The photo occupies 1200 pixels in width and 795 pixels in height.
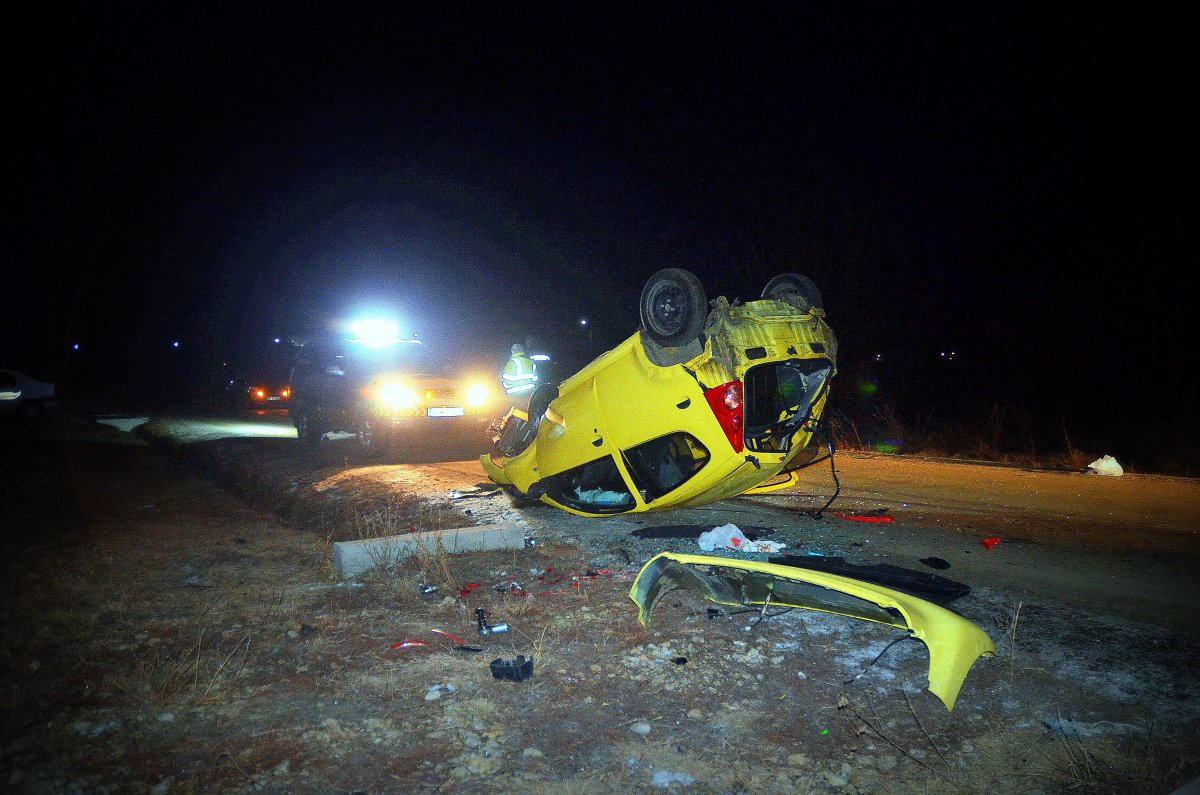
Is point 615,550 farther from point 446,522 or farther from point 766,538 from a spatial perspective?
point 446,522

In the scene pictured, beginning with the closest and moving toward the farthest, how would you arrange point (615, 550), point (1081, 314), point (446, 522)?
point (615, 550) < point (446, 522) < point (1081, 314)

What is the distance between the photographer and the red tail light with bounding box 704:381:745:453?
4781mm

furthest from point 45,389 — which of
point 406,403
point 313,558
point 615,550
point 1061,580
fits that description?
point 1061,580

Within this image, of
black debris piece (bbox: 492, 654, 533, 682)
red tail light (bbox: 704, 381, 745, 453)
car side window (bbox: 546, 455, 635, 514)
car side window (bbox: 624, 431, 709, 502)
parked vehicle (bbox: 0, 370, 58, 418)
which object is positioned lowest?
black debris piece (bbox: 492, 654, 533, 682)

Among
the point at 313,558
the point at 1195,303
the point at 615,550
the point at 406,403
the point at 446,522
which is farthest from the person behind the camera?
the point at 1195,303

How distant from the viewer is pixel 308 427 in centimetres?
1258

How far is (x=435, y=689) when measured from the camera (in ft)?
10.2

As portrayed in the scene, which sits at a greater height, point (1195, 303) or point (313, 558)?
point (1195, 303)

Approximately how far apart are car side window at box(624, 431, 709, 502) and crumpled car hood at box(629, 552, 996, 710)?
131 cm

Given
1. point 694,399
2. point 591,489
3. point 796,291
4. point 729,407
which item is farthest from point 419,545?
point 796,291

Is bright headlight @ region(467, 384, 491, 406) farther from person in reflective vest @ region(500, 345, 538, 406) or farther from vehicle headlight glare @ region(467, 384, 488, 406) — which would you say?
person in reflective vest @ region(500, 345, 538, 406)

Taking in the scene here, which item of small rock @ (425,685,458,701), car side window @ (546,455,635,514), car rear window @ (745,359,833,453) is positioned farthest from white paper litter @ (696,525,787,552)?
small rock @ (425,685,458,701)

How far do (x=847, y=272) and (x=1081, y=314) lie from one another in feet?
29.3

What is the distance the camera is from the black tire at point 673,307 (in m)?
4.81
